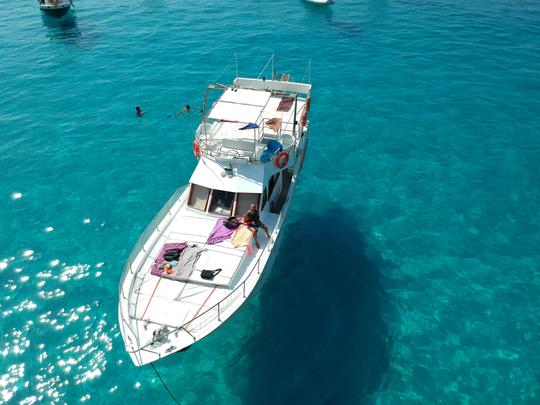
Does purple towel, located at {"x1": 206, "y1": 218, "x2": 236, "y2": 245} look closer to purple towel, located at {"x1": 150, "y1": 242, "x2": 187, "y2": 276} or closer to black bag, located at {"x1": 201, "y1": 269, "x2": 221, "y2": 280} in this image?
purple towel, located at {"x1": 150, "y1": 242, "x2": 187, "y2": 276}

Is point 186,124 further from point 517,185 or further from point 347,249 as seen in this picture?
point 517,185

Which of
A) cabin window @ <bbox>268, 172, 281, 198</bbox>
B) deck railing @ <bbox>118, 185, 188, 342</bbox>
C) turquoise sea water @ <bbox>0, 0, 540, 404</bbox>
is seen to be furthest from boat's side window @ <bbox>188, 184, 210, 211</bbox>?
turquoise sea water @ <bbox>0, 0, 540, 404</bbox>

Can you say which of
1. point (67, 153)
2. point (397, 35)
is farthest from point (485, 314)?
point (397, 35)

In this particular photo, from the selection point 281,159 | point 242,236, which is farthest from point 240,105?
point 242,236

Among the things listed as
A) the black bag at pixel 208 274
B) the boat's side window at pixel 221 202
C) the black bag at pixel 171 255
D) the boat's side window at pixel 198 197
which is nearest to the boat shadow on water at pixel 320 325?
the boat's side window at pixel 221 202

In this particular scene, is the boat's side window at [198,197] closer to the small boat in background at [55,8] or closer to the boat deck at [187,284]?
the boat deck at [187,284]

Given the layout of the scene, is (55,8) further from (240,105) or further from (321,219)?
(321,219)
